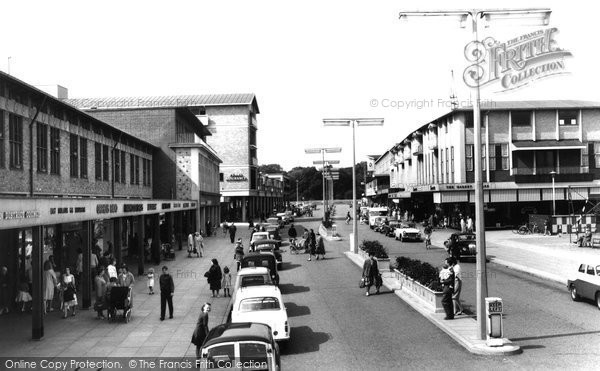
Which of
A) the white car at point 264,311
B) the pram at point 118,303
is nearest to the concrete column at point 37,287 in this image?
the pram at point 118,303

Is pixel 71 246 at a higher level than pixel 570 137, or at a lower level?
lower

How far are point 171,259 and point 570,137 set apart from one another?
4310cm

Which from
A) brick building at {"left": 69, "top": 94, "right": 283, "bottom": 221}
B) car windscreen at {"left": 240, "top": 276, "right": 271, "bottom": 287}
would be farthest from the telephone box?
brick building at {"left": 69, "top": 94, "right": 283, "bottom": 221}

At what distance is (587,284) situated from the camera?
19.5m

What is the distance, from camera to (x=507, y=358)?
1341 cm

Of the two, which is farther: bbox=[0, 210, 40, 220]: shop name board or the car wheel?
the car wheel

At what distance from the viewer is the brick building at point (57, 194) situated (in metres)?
15.9

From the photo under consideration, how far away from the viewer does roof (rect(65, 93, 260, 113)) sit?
82.3 m

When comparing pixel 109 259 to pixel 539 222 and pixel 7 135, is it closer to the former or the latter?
pixel 7 135

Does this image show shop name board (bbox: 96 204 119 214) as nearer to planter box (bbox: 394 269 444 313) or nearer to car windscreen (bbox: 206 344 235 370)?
car windscreen (bbox: 206 344 235 370)

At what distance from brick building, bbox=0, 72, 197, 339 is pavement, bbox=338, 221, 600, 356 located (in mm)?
11220

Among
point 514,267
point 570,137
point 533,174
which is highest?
point 570,137

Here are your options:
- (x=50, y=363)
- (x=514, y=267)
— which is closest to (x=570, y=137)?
A: (x=514, y=267)

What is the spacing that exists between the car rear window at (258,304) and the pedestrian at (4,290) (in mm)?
9367
